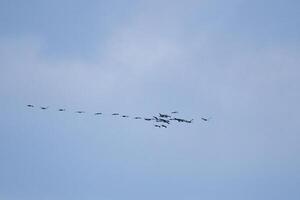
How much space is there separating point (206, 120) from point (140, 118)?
13739mm

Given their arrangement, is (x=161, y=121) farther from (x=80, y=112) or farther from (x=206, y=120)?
(x=80, y=112)

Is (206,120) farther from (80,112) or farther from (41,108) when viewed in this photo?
(41,108)

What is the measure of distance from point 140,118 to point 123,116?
9.30 ft

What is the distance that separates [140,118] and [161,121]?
764cm

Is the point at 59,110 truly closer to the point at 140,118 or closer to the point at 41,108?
the point at 41,108

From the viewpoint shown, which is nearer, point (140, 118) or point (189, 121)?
point (140, 118)

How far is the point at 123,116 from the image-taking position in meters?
63.7

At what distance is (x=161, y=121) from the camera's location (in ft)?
Result: 230

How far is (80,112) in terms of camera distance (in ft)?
197

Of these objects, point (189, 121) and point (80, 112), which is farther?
point (189, 121)

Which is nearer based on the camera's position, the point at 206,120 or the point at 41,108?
the point at 41,108

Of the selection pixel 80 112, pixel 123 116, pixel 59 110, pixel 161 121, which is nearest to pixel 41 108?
pixel 59 110

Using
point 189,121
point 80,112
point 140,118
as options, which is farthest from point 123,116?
point 189,121

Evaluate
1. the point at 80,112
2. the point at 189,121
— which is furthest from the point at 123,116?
the point at 189,121
